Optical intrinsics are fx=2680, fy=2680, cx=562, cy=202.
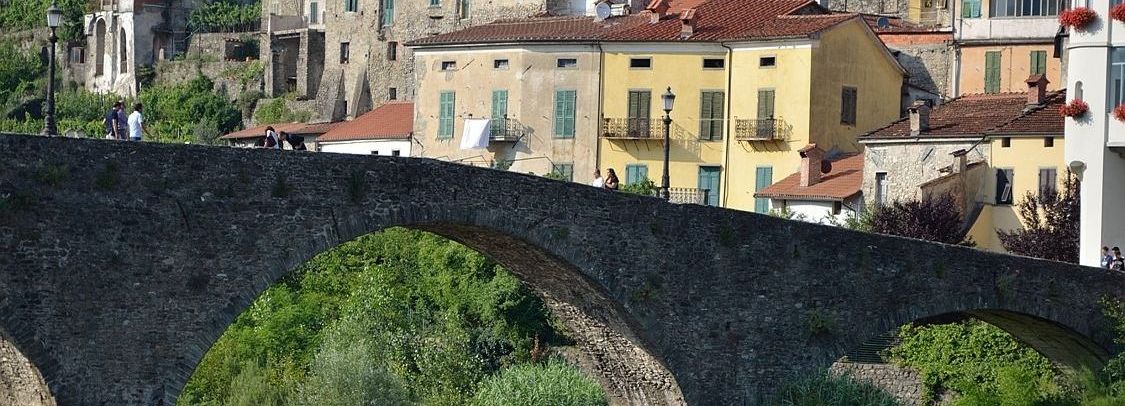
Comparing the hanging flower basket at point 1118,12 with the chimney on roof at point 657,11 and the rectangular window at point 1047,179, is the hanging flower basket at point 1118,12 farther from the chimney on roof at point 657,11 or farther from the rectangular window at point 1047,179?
the chimney on roof at point 657,11

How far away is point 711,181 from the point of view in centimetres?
6253

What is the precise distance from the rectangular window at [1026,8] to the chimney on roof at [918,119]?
6.82 meters

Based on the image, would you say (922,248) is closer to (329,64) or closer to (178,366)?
(178,366)

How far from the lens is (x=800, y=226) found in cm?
4497

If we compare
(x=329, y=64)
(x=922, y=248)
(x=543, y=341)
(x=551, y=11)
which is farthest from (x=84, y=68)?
(x=922, y=248)

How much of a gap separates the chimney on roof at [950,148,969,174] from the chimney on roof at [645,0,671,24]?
10.8 m

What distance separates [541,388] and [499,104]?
53.1 ft

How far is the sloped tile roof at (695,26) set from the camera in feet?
203

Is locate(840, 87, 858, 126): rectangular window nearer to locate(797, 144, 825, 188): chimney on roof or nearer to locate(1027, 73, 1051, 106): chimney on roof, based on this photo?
locate(797, 144, 825, 188): chimney on roof

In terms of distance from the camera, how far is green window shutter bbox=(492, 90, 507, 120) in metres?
64.4

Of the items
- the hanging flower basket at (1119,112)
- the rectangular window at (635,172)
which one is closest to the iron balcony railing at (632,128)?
the rectangular window at (635,172)

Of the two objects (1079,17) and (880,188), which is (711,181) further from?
(1079,17)

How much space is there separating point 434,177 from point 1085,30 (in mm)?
15426

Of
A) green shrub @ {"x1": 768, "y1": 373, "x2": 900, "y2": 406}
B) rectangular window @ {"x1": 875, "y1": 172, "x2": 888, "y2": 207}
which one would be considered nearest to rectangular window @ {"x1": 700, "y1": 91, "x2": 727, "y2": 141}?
rectangular window @ {"x1": 875, "y1": 172, "x2": 888, "y2": 207}
